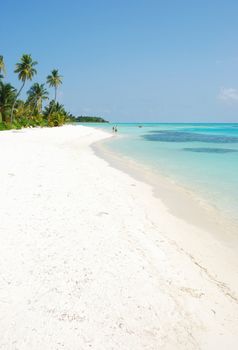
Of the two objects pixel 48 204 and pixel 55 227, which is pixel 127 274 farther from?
pixel 48 204

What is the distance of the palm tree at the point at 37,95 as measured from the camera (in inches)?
2359

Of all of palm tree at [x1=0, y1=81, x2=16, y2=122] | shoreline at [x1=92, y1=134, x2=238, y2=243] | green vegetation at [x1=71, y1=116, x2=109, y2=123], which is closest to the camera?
shoreline at [x1=92, y1=134, x2=238, y2=243]

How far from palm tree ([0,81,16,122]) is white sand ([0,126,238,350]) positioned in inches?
1533

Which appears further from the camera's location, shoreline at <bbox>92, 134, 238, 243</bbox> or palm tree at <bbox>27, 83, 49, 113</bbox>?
palm tree at <bbox>27, 83, 49, 113</bbox>

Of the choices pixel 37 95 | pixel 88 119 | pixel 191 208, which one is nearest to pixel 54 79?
pixel 37 95

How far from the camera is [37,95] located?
60219mm

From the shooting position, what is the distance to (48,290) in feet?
14.2

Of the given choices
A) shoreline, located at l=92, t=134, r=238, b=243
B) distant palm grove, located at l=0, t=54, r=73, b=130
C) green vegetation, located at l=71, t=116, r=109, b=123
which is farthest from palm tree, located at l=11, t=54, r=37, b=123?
green vegetation, located at l=71, t=116, r=109, b=123

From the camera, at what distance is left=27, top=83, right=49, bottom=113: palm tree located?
59.9 m

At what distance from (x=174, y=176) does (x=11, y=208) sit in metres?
9.81

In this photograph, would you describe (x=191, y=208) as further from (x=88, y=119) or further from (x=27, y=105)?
(x=88, y=119)

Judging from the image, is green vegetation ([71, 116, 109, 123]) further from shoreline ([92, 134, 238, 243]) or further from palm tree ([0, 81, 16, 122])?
shoreline ([92, 134, 238, 243])

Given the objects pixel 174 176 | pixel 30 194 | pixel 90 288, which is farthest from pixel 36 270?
pixel 174 176

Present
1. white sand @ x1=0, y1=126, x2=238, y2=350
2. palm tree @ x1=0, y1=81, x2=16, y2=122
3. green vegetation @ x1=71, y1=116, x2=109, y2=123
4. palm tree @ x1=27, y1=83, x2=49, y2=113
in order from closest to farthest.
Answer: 1. white sand @ x1=0, y1=126, x2=238, y2=350
2. palm tree @ x1=0, y1=81, x2=16, y2=122
3. palm tree @ x1=27, y1=83, x2=49, y2=113
4. green vegetation @ x1=71, y1=116, x2=109, y2=123
